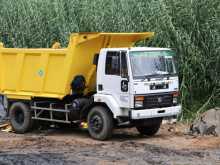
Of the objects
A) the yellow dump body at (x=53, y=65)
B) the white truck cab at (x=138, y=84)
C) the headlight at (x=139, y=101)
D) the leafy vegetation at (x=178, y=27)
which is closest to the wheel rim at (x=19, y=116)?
the yellow dump body at (x=53, y=65)

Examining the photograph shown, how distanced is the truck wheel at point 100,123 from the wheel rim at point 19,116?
2.33 meters

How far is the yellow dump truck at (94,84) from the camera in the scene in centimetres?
1252

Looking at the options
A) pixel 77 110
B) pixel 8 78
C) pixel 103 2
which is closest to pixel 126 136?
pixel 77 110

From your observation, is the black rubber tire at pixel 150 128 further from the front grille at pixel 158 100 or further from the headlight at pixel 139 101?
the headlight at pixel 139 101

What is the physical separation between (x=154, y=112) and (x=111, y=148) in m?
1.42

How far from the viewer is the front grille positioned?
12.6 m

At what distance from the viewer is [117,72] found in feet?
41.5

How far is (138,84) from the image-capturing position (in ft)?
40.5

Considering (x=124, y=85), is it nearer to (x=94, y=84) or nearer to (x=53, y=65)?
(x=94, y=84)

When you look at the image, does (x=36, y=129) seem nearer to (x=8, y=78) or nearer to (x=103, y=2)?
(x=8, y=78)

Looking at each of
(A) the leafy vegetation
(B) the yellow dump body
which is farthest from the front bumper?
(A) the leafy vegetation

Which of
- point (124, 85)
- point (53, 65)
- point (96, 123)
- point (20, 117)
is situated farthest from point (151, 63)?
point (20, 117)

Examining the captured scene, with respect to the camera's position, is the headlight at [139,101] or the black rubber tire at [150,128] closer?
the headlight at [139,101]

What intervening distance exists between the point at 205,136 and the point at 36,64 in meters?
4.50
